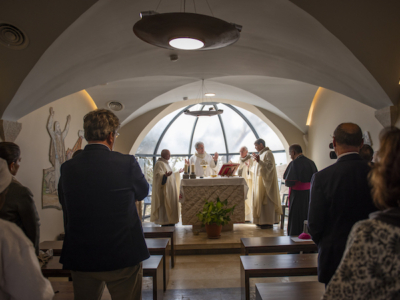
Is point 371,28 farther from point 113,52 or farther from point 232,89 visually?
point 232,89

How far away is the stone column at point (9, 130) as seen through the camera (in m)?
3.86

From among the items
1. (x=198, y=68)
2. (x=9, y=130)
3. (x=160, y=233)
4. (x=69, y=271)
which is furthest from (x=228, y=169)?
(x=69, y=271)

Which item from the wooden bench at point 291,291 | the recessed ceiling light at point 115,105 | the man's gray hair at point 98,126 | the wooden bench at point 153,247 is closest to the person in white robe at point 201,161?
the recessed ceiling light at point 115,105

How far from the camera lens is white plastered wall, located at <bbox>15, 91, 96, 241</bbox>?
4446mm

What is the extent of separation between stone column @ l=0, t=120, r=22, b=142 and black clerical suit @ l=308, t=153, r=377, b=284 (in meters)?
3.79

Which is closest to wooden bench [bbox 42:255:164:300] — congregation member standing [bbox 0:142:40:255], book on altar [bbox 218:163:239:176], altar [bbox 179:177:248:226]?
congregation member standing [bbox 0:142:40:255]

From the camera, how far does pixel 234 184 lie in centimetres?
599

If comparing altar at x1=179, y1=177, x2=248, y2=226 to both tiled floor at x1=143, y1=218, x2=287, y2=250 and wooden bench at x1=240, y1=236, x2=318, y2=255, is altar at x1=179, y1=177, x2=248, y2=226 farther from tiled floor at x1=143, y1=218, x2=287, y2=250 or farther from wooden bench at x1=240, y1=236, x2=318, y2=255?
wooden bench at x1=240, y1=236, x2=318, y2=255

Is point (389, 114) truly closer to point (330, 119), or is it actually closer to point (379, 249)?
point (330, 119)

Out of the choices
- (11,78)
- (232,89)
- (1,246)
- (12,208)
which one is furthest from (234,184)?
(1,246)

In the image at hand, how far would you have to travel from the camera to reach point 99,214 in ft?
5.08

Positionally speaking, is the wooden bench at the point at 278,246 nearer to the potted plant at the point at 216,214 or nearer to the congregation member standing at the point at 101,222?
the potted plant at the point at 216,214

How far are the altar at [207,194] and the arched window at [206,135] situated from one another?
4.33 m

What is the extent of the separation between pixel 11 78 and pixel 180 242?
137 inches
